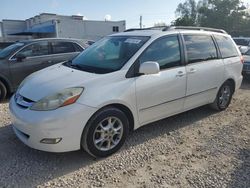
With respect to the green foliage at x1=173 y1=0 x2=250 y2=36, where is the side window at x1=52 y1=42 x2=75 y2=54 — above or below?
below

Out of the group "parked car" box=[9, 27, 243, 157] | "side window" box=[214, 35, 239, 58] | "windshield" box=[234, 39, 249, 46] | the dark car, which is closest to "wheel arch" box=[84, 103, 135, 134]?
"parked car" box=[9, 27, 243, 157]

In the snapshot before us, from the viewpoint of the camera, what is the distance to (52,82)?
11.2 feet

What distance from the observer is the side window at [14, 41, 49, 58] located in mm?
6590

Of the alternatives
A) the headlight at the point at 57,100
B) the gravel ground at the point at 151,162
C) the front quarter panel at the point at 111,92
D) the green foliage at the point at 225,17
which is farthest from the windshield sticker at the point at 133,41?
the green foliage at the point at 225,17

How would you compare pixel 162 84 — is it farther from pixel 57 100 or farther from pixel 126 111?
pixel 57 100

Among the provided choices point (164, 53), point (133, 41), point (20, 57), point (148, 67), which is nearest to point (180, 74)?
point (164, 53)

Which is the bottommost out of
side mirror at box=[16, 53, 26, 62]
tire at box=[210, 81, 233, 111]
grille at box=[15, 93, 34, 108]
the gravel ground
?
the gravel ground

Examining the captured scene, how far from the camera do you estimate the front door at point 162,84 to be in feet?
12.1

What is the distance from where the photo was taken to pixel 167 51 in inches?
160

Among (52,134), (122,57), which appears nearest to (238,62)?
(122,57)

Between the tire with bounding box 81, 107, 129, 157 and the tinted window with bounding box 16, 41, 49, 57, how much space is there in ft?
13.9

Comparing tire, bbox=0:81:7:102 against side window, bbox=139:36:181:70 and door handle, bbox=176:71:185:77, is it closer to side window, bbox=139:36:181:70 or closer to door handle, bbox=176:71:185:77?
side window, bbox=139:36:181:70

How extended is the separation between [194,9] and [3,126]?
71.4 metres

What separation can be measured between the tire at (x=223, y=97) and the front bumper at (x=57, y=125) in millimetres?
3035
